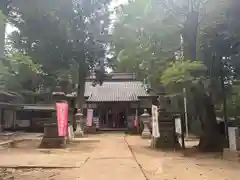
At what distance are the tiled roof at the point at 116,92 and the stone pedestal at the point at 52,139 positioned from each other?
66.8 feet

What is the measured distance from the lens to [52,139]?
52.2ft

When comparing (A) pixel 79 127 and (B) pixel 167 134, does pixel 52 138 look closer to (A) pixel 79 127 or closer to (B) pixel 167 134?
(B) pixel 167 134

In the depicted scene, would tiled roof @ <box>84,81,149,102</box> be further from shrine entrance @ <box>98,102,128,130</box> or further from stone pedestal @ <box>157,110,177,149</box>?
stone pedestal @ <box>157,110,177,149</box>

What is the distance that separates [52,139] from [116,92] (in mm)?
23853

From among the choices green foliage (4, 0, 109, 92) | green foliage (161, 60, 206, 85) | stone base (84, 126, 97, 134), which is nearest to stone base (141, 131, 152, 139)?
stone base (84, 126, 97, 134)

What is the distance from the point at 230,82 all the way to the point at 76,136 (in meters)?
14.9

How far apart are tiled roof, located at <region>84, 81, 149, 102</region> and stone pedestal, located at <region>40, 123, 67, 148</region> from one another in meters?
20.4

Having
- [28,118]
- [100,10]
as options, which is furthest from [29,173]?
[28,118]

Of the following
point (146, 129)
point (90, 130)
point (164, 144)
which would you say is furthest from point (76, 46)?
point (164, 144)

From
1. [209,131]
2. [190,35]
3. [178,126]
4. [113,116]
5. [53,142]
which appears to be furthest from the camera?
[113,116]

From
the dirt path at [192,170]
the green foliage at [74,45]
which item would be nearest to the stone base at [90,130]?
the green foliage at [74,45]

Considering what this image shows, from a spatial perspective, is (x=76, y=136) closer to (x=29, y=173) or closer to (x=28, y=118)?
(x=28, y=118)

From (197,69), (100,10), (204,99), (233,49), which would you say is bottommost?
(204,99)

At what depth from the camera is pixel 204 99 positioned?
13.7 metres
